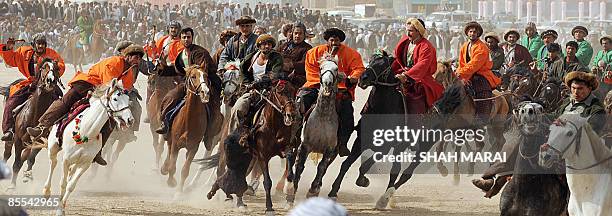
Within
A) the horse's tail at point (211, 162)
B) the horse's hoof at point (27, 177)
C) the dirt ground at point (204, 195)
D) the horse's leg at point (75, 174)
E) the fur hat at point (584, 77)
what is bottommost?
the dirt ground at point (204, 195)

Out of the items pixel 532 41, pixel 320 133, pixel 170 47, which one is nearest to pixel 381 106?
pixel 320 133

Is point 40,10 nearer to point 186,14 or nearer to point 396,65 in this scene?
point 186,14

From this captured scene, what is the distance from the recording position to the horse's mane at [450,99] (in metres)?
16.3

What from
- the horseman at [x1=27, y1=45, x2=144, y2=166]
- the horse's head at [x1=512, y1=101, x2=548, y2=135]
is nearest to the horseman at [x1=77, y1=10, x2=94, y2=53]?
the horseman at [x1=27, y1=45, x2=144, y2=166]

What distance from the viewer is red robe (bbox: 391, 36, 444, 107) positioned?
15.7m

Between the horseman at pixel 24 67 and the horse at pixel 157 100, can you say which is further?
the horse at pixel 157 100

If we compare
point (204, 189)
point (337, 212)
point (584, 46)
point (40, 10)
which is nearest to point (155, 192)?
point (204, 189)

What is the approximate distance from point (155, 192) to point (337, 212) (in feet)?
33.5

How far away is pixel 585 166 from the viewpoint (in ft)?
35.4

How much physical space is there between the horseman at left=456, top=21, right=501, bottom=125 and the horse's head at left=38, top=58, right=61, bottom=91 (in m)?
4.64

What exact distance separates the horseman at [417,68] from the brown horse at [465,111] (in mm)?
Result: 569

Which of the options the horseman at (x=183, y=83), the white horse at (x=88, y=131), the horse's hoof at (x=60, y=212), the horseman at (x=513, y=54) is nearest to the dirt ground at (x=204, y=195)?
the horse's hoof at (x=60, y=212)

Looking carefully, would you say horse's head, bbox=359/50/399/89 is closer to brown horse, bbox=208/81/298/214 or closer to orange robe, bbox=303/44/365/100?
orange robe, bbox=303/44/365/100

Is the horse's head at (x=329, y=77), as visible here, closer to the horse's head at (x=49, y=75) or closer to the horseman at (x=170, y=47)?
the horse's head at (x=49, y=75)
